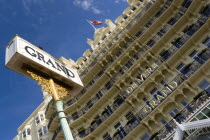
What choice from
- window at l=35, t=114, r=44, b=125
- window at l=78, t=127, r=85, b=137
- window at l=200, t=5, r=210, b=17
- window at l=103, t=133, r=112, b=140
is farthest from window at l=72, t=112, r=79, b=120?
window at l=200, t=5, r=210, b=17

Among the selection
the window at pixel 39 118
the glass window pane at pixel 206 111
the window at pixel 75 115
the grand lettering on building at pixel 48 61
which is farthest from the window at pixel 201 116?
the window at pixel 39 118

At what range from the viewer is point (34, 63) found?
10.9 metres

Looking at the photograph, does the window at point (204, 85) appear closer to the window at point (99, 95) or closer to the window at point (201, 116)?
the window at point (201, 116)

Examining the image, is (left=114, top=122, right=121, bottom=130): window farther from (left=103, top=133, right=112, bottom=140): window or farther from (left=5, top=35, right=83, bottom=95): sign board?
(left=5, top=35, right=83, bottom=95): sign board

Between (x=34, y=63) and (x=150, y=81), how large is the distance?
17032 millimetres

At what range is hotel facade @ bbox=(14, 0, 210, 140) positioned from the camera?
22.2 metres

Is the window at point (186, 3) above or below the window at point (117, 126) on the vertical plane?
above

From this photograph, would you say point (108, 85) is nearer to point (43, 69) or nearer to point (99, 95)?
point (99, 95)

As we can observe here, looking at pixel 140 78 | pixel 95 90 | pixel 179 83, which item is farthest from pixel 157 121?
pixel 95 90

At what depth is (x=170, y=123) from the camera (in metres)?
21.5

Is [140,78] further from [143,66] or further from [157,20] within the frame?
[157,20]

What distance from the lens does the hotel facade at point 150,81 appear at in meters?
22.2

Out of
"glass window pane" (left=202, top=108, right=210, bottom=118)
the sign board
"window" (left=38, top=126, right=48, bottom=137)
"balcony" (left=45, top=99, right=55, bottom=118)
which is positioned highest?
"balcony" (left=45, top=99, right=55, bottom=118)

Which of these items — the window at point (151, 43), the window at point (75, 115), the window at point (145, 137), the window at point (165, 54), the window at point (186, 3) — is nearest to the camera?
the window at point (145, 137)
